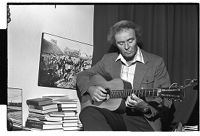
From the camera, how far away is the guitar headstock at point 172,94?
138 inches

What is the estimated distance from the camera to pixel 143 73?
3.59 meters

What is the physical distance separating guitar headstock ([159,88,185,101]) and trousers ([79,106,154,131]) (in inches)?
10.4

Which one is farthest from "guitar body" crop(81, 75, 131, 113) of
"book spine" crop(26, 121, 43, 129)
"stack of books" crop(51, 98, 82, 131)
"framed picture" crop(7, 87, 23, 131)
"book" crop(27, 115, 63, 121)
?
"framed picture" crop(7, 87, 23, 131)

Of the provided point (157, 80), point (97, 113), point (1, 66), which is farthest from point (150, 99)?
point (1, 66)

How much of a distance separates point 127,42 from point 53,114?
0.85 m

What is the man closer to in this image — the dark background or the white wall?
the dark background

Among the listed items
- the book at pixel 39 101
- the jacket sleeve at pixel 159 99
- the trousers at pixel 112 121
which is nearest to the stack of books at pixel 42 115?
the book at pixel 39 101

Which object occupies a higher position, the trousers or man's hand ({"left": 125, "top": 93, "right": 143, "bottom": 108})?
man's hand ({"left": 125, "top": 93, "right": 143, "bottom": 108})

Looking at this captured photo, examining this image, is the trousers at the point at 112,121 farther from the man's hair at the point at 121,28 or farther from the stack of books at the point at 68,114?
the man's hair at the point at 121,28

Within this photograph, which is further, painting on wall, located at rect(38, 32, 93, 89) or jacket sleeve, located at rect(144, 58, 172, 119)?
painting on wall, located at rect(38, 32, 93, 89)

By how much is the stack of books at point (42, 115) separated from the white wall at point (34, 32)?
6cm

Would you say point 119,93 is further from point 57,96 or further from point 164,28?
point 164,28

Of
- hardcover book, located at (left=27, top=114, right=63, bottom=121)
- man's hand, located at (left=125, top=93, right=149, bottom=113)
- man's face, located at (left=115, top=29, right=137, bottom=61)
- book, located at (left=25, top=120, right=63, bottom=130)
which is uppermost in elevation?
man's face, located at (left=115, top=29, right=137, bottom=61)

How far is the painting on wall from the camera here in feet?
12.0
